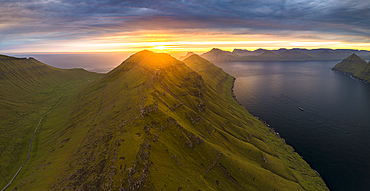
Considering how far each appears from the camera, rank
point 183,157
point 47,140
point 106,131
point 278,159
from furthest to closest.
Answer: point 47,140 → point 278,159 → point 106,131 → point 183,157

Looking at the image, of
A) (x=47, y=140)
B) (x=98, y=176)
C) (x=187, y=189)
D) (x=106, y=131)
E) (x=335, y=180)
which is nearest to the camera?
(x=98, y=176)

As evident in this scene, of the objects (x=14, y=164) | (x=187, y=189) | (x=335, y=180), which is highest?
(x=187, y=189)

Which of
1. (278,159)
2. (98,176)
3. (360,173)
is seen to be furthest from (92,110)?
(360,173)

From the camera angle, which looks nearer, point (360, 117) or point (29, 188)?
point (29, 188)

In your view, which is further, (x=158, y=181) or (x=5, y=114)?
(x=5, y=114)

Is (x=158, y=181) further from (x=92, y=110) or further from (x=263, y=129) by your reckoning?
(x=263, y=129)

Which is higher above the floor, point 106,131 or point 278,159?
point 106,131

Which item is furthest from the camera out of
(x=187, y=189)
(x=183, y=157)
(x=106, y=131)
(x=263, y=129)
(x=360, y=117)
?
(x=360, y=117)

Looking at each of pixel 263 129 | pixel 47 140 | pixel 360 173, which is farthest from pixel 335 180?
pixel 47 140

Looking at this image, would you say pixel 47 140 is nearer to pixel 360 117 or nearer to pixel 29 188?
pixel 29 188
